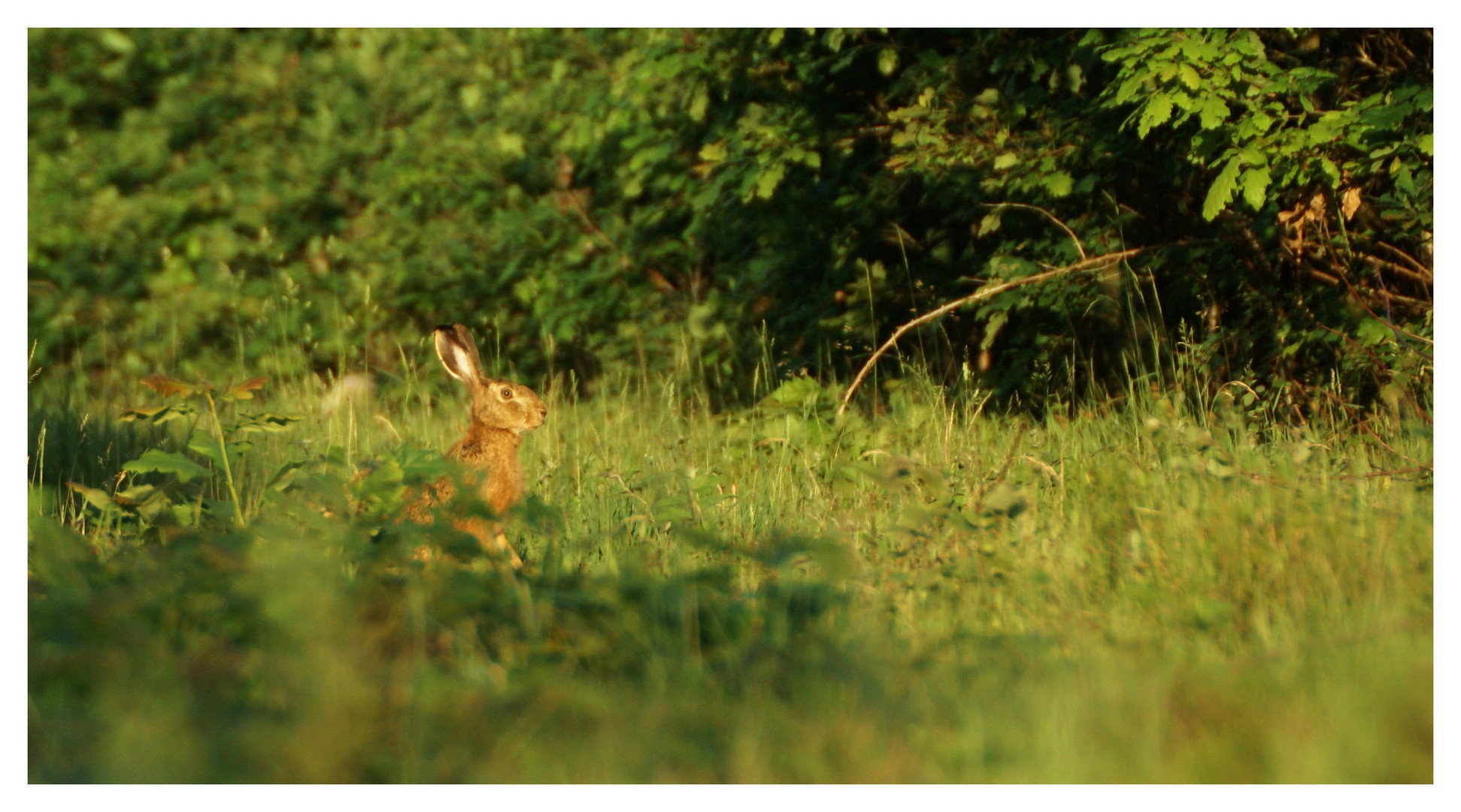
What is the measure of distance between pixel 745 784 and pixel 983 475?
93.3 inches

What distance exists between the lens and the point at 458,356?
16.8 ft

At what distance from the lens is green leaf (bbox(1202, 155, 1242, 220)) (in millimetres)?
4695

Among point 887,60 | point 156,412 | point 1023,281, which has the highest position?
point 887,60

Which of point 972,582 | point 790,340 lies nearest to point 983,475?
point 972,582

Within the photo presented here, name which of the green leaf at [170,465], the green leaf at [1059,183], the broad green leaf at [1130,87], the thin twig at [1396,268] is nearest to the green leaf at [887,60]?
the green leaf at [1059,183]

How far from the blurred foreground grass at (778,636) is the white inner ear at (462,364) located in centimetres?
89

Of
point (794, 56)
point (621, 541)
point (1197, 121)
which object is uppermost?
point (794, 56)

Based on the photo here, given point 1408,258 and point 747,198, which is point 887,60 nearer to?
point 747,198

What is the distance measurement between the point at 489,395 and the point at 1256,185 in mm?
3149

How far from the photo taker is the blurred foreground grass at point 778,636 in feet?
7.61

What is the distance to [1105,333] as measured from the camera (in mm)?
7047

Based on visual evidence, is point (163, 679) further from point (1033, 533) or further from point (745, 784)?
point (1033, 533)

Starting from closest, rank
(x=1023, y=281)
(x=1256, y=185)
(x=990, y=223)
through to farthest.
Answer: (x=1256, y=185), (x=1023, y=281), (x=990, y=223)

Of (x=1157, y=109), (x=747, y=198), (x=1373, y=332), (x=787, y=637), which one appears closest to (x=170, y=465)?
(x=787, y=637)
